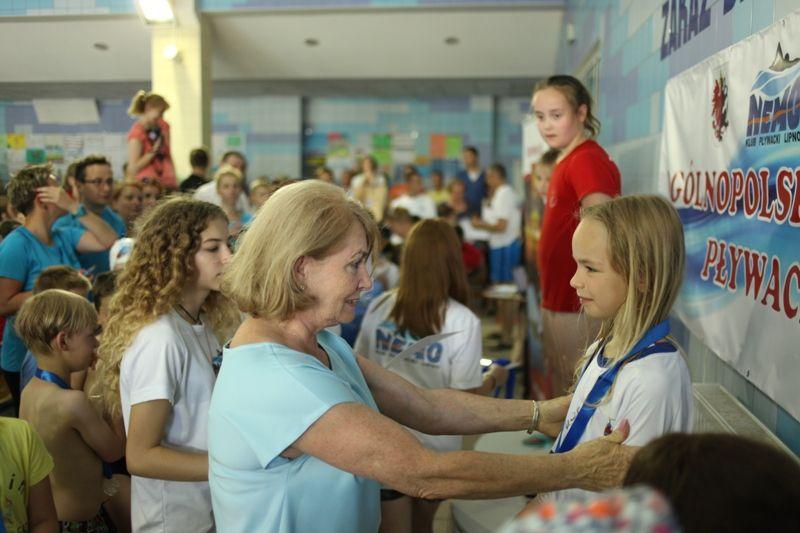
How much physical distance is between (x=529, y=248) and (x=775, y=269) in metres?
3.91

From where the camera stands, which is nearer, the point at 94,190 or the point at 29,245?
the point at 29,245

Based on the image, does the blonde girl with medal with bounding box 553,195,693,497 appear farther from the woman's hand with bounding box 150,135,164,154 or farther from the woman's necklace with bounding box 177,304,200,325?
the woman's hand with bounding box 150,135,164,154

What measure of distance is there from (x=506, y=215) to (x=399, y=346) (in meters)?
5.59

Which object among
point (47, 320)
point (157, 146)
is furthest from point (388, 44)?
point (47, 320)

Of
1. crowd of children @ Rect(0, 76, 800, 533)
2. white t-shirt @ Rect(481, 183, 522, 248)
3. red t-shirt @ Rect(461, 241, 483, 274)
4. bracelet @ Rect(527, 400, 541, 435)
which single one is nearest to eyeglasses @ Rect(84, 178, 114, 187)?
crowd of children @ Rect(0, 76, 800, 533)

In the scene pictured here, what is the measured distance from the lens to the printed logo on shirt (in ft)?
8.09

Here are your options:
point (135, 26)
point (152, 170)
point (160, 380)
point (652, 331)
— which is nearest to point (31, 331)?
point (160, 380)

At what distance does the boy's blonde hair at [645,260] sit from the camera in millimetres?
1373

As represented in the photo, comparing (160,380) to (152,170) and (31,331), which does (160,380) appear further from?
(152,170)

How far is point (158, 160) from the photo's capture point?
5.11 m

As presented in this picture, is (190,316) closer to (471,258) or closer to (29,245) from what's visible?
(29,245)

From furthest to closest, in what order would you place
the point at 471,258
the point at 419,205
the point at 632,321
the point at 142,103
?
the point at 419,205 < the point at 471,258 < the point at 142,103 < the point at 632,321

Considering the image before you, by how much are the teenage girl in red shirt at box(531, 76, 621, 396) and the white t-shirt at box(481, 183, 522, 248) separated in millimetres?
5208

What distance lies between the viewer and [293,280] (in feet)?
4.14
